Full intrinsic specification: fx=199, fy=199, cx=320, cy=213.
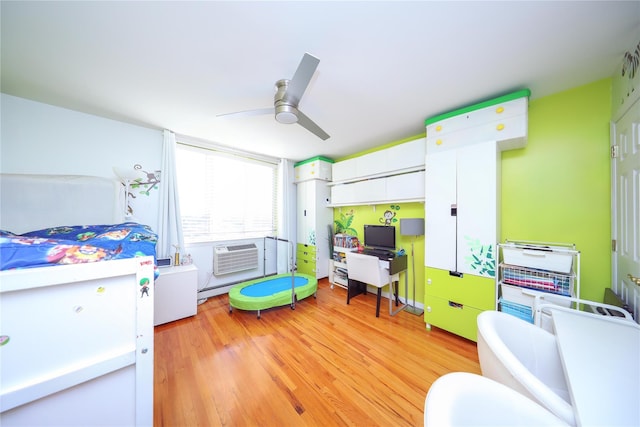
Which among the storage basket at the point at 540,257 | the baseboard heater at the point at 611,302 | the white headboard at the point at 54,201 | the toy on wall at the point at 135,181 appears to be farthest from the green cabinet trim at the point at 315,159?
the baseboard heater at the point at 611,302

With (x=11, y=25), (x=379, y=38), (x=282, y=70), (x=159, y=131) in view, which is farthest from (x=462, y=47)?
(x=159, y=131)

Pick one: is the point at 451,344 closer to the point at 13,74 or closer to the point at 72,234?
the point at 72,234

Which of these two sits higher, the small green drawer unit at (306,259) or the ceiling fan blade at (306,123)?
the ceiling fan blade at (306,123)

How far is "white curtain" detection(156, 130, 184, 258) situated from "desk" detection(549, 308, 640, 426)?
354 centimetres

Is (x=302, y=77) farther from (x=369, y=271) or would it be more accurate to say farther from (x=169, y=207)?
(x=169, y=207)

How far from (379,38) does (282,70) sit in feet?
2.46

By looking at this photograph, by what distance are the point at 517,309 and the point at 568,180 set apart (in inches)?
49.7

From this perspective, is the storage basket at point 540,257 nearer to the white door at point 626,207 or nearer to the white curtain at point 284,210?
the white door at point 626,207

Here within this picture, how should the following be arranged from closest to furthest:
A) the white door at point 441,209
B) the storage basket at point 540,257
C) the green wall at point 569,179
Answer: the storage basket at point 540,257, the green wall at point 569,179, the white door at point 441,209

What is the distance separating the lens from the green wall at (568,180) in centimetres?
169

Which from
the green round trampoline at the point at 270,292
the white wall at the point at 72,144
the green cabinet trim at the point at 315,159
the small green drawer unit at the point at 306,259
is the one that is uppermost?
the green cabinet trim at the point at 315,159

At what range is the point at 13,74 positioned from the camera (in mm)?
1629

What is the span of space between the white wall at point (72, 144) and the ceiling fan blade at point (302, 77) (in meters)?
2.27

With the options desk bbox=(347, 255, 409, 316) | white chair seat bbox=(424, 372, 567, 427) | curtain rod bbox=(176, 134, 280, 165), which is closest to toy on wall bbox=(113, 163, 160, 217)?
curtain rod bbox=(176, 134, 280, 165)
